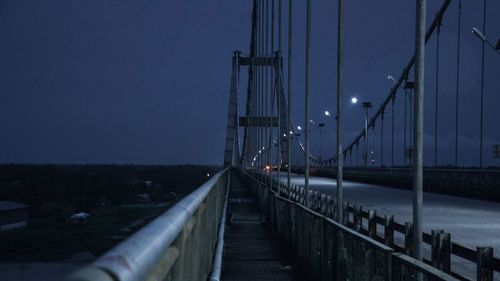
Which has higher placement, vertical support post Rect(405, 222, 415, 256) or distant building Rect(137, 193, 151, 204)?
vertical support post Rect(405, 222, 415, 256)

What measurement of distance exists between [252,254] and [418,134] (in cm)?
861

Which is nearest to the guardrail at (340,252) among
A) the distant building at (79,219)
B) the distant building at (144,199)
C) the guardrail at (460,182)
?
the guardrail at (460,182)

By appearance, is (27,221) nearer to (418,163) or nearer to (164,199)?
(164,199)

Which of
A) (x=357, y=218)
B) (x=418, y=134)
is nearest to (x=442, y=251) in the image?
(x=418, y=134)

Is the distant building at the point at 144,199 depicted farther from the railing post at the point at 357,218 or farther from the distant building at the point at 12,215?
the railing post at the point at 357,218

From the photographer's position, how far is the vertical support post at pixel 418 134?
266 inches

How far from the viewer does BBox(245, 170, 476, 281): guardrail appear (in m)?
5.86

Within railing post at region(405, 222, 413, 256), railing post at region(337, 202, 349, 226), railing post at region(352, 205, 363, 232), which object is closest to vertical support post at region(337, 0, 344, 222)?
railing post at region(405, 222, 413, 256)

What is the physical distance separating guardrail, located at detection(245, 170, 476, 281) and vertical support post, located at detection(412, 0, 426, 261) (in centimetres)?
39

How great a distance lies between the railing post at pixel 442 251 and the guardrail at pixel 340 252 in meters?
0.02

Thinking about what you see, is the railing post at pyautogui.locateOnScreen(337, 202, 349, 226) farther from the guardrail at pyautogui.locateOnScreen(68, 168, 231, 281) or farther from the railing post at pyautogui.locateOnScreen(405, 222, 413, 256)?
the guardrail at pyautogui.locateOnScreen(68, 168, 231, 281)

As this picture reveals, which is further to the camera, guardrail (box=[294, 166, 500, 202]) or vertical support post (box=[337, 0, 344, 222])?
guardrail (box=[294, 166, 500, 202])

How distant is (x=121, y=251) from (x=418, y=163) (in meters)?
5.19

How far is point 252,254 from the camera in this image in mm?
15031
